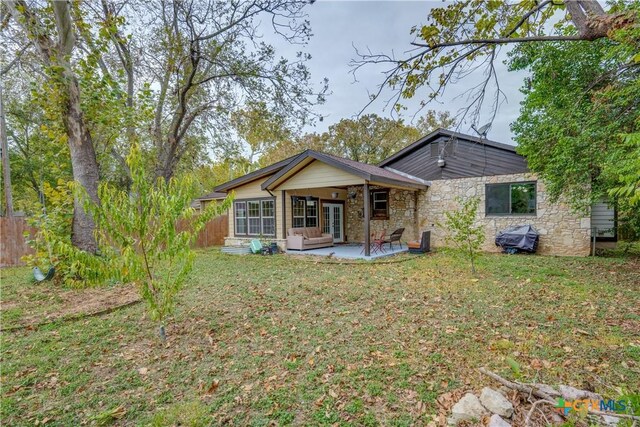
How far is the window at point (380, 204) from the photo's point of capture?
1321cm

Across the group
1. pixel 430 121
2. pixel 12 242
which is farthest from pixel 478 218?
pixel 12 242

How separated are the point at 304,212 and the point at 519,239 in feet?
26.7

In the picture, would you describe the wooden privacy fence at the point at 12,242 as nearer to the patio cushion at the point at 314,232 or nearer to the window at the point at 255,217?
the window at the point at 255,217

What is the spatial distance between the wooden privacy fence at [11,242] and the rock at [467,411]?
1275cm

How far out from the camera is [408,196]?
12680 millimetres

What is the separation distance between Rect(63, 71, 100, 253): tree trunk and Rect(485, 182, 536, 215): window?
481 inches

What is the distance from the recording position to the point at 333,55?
715 centimetres

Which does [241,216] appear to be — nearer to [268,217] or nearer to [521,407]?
[268,217]

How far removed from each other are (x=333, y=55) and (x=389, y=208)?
7580mm

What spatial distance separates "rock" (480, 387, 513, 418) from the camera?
2279 mm

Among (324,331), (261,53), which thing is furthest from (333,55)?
(324,331)

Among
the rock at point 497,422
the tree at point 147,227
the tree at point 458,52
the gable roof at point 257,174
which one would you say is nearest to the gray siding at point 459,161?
the gable roof at point 257,174

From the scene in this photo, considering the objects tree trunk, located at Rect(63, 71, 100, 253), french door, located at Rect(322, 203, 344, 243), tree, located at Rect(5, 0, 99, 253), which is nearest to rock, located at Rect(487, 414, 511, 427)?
tree, located at Rect(5, 0, 99, 253)

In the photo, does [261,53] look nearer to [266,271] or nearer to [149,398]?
[266,271]
